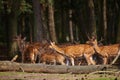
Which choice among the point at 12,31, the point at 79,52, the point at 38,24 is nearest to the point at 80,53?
the point at 79,52

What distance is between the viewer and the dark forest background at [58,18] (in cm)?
2657

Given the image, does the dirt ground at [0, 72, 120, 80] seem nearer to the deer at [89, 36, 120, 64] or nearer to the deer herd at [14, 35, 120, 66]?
the deer herd at [14, 35, 120, 66]

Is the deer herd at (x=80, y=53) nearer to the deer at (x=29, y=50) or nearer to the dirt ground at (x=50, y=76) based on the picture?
the deer at (x=29, y=50)

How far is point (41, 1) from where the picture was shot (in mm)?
25703

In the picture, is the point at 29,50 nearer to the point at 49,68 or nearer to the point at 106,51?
the point at 49,68

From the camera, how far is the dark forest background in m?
26.6

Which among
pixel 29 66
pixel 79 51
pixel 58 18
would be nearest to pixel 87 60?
pixel 79 51

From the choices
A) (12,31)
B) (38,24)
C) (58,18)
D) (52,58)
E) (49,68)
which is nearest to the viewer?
(49,68)

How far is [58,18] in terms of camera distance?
51250 mm

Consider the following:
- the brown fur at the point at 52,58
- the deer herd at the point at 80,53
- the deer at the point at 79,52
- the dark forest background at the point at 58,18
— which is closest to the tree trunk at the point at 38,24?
the dark forest background at the point at 58,18

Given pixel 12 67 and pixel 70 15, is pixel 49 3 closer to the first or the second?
pixel 12 67

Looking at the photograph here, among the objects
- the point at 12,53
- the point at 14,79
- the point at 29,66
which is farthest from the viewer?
the point at 12,53

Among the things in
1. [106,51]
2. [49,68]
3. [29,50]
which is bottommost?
[49,68]

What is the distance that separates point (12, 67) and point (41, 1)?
8387 millimetres
